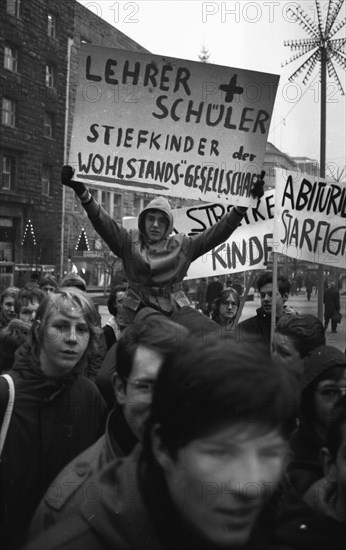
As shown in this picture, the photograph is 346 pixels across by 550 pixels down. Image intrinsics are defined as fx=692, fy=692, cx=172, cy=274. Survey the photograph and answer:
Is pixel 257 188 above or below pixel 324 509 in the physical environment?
above

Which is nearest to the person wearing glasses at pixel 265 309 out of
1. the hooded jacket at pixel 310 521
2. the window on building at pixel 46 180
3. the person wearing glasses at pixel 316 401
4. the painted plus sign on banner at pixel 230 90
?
the painted plus sign on banner at pixel 230 90

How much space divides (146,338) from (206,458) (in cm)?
81

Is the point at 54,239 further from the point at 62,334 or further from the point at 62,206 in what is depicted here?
the point at 62,334

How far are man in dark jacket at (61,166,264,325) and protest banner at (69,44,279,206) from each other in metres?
0.49

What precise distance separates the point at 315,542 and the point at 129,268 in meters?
2.42

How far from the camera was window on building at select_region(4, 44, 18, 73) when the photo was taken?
28.7 meters

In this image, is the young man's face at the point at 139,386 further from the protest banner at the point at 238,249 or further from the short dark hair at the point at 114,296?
the protest banner at the point at 238,249

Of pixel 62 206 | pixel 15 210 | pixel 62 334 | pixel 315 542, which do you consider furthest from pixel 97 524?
pixel 62 206

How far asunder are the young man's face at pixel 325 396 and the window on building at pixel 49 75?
3199 centimetres

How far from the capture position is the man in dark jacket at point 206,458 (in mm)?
997

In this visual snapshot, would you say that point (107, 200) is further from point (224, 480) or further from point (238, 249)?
point (224, 480)

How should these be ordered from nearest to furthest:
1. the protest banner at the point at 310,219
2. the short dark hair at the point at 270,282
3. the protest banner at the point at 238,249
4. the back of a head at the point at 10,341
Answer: the back of a head at the point at 10,341 → the short dark hair at the point at 270,282 → the protest banner at the point at 310,219 → the protest banner at the point at 238,249

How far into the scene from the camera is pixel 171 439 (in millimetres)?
1062

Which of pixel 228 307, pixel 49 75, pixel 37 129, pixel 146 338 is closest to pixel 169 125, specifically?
pixel 228 307
